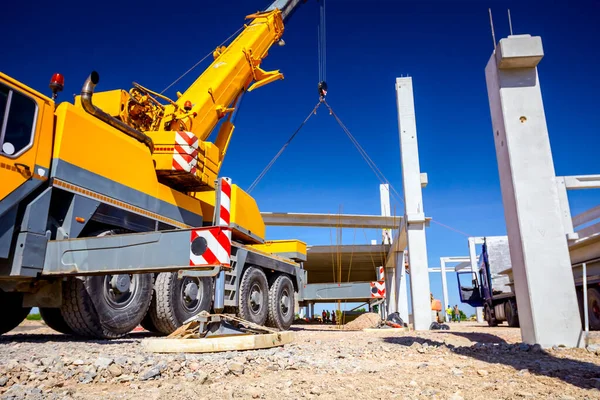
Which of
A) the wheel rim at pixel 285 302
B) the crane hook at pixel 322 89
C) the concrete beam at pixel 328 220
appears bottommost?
the wheel rim at pixel 285 302

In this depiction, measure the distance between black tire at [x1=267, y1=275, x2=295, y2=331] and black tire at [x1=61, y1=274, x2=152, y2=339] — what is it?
11.0 feet

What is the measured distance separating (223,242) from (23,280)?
2.21 meters

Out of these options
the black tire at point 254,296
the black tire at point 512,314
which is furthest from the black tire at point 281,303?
the black tire at point 512,314

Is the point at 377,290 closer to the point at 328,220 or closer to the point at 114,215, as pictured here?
the point at 114,215

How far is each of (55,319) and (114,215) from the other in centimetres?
149

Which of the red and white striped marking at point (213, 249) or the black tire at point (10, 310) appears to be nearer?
the red and white striped marking at point (213, 249)

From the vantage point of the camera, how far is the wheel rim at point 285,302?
9328mm

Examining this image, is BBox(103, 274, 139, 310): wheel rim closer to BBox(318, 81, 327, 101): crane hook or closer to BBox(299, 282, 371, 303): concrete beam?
BBox(299, 282, 371, 303): concrete beam

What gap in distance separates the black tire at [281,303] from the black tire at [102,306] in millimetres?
3366

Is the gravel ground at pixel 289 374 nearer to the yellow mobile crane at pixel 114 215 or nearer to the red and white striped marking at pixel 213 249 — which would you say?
the yellow mobile crane at pixel 114 215

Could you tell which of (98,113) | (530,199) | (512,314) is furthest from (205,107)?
(512,314)

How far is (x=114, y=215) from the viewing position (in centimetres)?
535

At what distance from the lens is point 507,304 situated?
46.1 feet

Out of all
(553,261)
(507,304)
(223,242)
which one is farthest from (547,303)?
(507,304)
